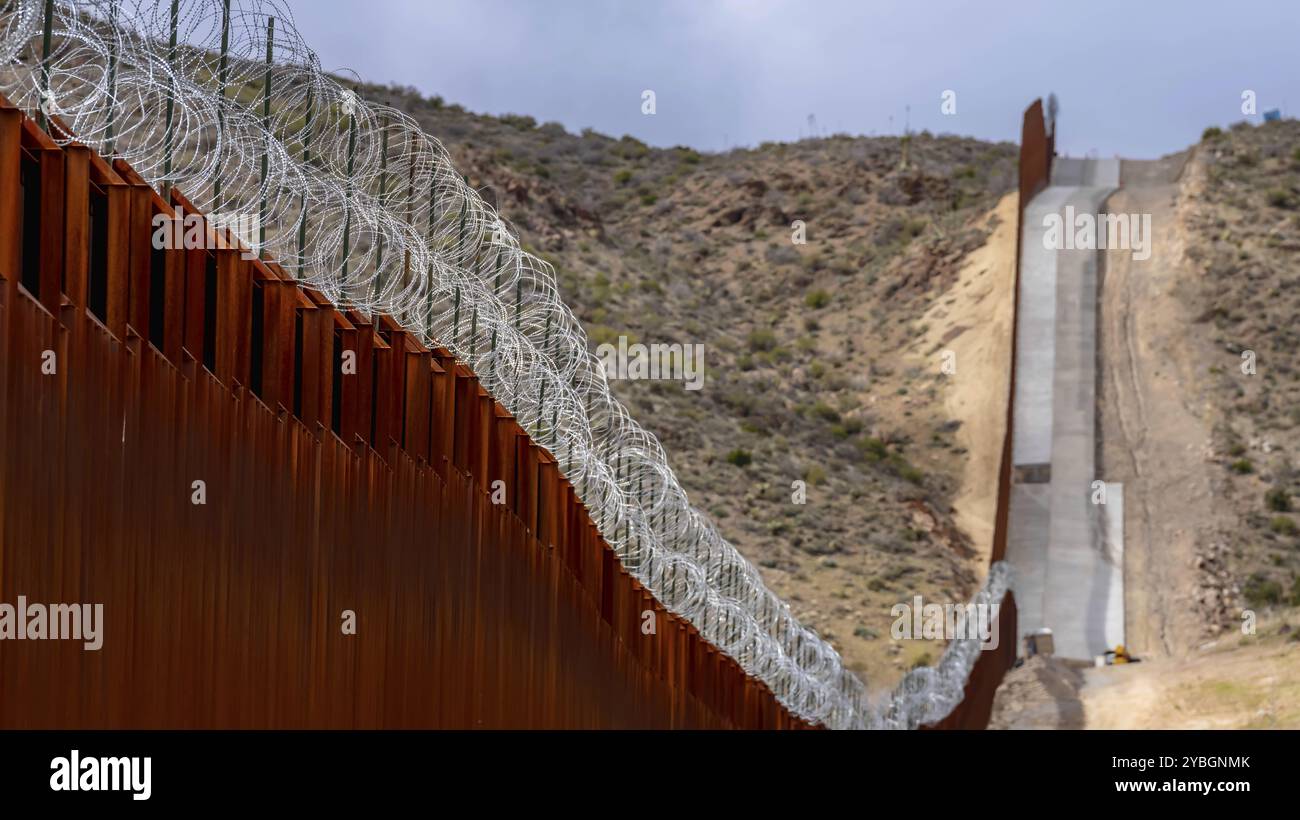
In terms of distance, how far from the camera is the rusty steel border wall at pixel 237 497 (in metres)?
7.88

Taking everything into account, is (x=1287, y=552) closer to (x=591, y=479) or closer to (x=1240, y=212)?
(x=1240, y=212)

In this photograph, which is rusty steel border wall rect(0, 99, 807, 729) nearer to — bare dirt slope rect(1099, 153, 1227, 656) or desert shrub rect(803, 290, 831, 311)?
bare dirt slope rect(1099, 153, 1227, 656)

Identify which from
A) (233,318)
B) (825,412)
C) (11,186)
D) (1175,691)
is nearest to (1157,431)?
(825,412)

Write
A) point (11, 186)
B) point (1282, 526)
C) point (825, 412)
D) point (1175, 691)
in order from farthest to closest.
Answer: point (825, 412) → point (1282, 526) → point (1175, 691) → point (11, 186)

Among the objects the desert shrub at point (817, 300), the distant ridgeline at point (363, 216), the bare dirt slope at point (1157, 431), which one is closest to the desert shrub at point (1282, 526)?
the bare dirt slope at point (1157, 431)

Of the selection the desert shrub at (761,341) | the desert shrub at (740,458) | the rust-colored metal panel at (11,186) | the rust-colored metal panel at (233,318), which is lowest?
the desert shrub at (740,458)

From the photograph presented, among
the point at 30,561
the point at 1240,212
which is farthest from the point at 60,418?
the point at 1240,212

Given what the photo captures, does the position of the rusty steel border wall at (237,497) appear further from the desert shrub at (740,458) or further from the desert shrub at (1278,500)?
the desert shrub at (1278,500)

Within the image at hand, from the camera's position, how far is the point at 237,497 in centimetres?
946

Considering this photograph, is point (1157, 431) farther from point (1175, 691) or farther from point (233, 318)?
point (233, 318)

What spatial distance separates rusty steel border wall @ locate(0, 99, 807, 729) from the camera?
7.88 meters
